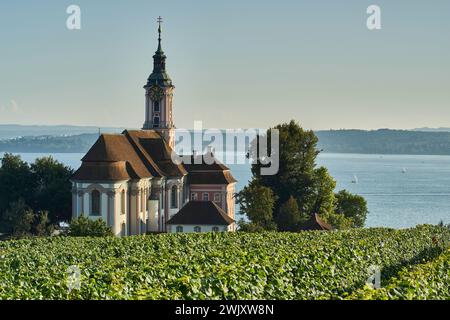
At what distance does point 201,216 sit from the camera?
245 feet

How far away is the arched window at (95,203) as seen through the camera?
73.1 metres

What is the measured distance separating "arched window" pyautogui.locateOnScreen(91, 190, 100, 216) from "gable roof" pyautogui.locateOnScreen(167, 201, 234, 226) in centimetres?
551

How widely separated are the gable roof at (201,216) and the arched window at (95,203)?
18.1 ft

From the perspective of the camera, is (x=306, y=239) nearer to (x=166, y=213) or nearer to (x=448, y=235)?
(x=448, y=235)

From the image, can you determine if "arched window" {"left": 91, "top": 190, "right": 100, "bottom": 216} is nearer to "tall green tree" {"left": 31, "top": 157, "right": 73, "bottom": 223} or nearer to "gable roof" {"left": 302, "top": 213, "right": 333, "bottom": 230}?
"tall green tree" {"left": 31, "top": 157, "right": 73, "bottom": 223}

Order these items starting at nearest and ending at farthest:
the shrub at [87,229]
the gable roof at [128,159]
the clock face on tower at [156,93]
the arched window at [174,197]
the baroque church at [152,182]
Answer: the shrub at [87,229]
the baroque church at [152,182]
the gable roof at [128,159]
the arched window at [174,197]
the clock face on tower at [156,93]

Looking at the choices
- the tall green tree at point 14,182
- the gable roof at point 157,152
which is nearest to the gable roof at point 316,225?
the gable roof at point 157,152

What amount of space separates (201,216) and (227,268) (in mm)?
51200

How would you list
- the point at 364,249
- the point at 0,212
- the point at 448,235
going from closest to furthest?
the point at 364,249 → the point at 448,235 → the point at 0,212

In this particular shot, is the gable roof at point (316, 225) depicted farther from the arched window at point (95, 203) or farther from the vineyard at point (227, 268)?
the vineyard at point (227, 268)

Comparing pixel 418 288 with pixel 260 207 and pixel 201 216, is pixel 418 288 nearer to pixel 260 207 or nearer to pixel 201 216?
pixel 201 216
